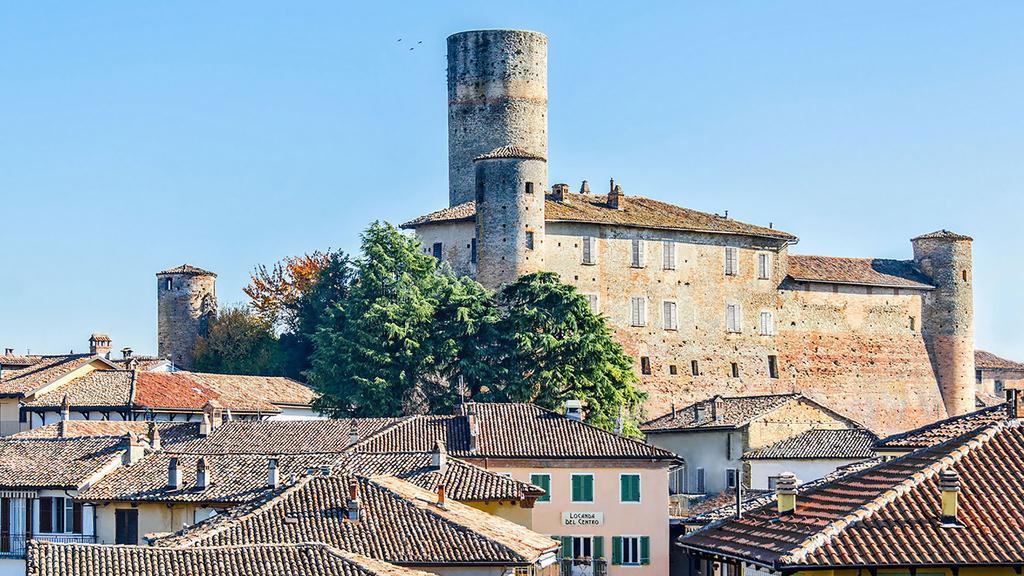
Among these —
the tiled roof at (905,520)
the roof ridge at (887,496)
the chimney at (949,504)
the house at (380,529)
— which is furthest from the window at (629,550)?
the chimney at (949,504)

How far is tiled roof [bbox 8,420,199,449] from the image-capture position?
56.6m

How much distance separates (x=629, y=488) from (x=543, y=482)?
2287 millimetres

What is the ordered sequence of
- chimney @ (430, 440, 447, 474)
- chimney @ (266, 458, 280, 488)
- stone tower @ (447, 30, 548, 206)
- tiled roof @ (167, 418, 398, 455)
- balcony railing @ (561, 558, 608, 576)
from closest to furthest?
chimney @ (266, 458, 280, 488)
chimney @ (430, 440, 447, 474)
balcony railing @ (561, 558, 608, 576)
tiled roof @ (167, 418, 398, 455)
stone tower @ (447, 30, 548, 206)

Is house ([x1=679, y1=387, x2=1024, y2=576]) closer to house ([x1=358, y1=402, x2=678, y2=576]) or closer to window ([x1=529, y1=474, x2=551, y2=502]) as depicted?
window ([x1=529, y1=474, x2=551, y2=502])

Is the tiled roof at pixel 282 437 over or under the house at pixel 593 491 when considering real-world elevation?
over

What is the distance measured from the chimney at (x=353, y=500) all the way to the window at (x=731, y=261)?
5099 cm

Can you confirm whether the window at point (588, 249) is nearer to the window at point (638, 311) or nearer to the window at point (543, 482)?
the window at point (638, 311)

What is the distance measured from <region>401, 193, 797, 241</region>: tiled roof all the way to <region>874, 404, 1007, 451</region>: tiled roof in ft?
146

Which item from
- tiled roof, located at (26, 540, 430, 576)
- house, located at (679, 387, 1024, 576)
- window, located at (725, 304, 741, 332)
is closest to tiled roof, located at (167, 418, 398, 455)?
tiled roof, located at (26, 540, 430, 576)

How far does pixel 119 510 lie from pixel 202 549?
48.3 ft

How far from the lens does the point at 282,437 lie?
2175 inches

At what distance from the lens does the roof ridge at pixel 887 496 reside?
2453 cm

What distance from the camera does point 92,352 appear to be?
249 ft

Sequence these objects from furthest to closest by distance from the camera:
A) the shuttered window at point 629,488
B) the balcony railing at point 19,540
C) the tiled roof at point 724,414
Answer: the tiled roof at point 724,414 < the shuttered window at point 629,488 < the balcony railing at point 19,540
